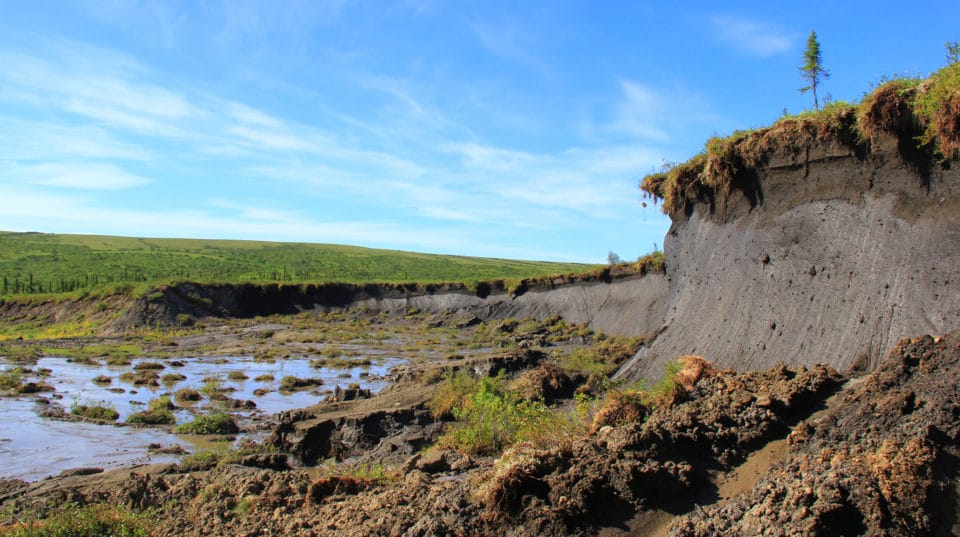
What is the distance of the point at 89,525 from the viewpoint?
8.27 meters

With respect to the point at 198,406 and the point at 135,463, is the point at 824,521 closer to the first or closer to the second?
the point at 135,463

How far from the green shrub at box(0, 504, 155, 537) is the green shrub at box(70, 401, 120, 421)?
353 inches

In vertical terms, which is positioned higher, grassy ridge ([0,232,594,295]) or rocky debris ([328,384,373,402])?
grassy ridge ([0,232,594,295])

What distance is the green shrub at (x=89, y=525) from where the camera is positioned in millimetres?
8062

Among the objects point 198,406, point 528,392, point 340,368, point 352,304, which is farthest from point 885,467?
point 352,304

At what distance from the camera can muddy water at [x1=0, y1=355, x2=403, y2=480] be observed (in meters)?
13.1

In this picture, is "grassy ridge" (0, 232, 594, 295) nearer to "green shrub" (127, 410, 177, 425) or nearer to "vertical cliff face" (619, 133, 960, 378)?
→ "green shrub" (127, 410, 177, 425)

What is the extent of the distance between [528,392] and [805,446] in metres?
8.69

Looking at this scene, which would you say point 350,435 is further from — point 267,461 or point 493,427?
point 493,427

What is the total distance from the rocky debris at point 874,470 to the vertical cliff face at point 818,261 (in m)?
3.68

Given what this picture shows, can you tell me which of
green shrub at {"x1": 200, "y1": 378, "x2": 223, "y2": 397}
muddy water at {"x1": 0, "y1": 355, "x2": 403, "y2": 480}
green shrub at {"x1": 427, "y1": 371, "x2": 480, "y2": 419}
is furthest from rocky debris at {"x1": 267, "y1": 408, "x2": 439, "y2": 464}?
green shrub at {"x1": 200, "y1": 378, "x2": 223, "y2": 397}

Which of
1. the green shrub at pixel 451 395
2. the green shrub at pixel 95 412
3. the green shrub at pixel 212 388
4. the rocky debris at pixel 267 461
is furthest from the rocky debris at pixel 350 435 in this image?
the green shrub at pixel 212 388

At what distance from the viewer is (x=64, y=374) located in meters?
26.2

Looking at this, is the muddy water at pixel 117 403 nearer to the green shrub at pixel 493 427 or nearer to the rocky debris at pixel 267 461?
the rocky debris at pixel 267 461
